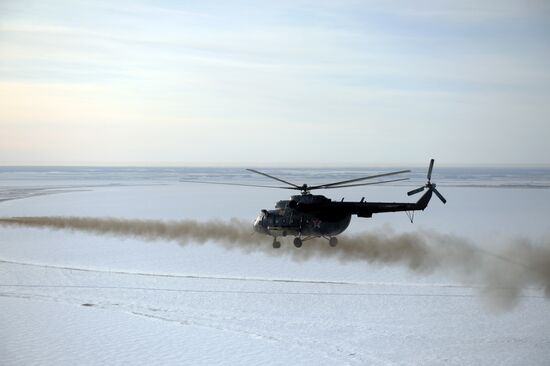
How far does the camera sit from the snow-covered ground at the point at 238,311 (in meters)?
21.3

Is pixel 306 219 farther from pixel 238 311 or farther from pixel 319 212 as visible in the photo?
pixel 238 311

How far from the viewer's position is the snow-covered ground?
21.3 m

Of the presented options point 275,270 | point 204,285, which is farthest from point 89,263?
point 275,270

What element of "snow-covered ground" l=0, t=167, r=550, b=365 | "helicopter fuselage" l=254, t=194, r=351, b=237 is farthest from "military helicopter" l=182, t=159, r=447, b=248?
"snow-covered ground" l=0, t=167, r=550, b=365

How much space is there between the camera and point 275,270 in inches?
1319

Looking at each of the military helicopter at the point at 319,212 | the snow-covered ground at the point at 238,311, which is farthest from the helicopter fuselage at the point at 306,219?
the snow-covered ground at the point at 238,311

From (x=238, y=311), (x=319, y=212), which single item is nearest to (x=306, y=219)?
(x=319, y=212)

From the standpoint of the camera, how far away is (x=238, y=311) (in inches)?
1012

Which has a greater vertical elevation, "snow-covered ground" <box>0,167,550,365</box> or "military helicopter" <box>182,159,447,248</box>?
"military helicopter" <box>182,159,447,248</box>

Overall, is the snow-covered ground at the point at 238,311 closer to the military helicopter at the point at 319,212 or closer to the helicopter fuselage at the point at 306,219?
the helicopter fuselage at the point at 306,219

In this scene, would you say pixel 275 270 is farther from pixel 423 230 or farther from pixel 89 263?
pixel 423 230

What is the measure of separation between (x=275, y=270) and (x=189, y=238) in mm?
12398

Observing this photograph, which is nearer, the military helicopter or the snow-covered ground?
the snow-covered ground

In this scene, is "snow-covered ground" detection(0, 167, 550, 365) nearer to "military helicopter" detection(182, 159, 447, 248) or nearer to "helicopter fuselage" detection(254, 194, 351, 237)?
"helicopter fuselage" detection(254, 194, 351, 237)
